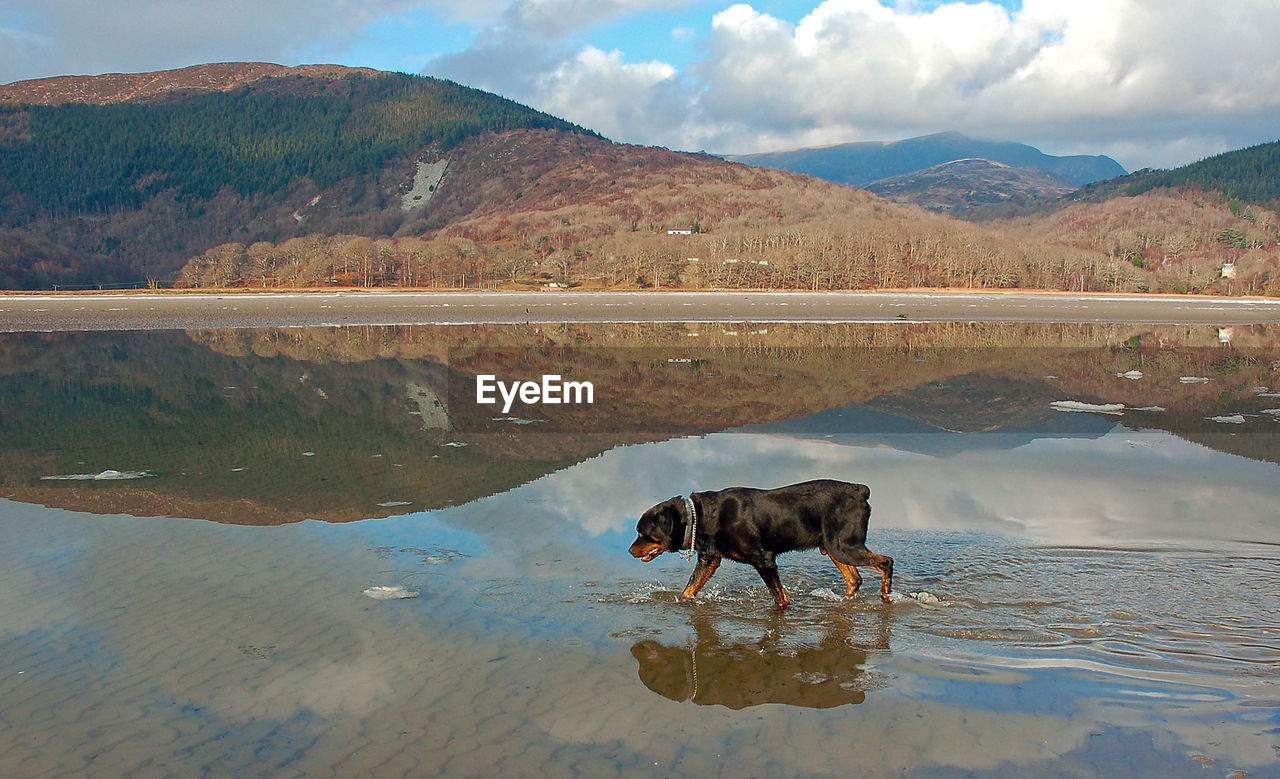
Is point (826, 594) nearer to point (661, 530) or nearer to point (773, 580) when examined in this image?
point (773, 580)

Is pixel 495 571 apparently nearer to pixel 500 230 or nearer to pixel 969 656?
pixel 969 656

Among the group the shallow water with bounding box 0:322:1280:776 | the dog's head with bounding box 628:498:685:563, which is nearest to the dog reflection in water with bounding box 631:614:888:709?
the shallow water with bounding box 0:322:1280:776

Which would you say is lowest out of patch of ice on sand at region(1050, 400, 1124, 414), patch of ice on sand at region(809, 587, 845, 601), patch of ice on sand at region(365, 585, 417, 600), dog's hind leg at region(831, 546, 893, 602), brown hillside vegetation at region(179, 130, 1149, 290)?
patch of ice on sand at region(809, 587, 845, 601)

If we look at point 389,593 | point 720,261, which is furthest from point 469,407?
point 720,261

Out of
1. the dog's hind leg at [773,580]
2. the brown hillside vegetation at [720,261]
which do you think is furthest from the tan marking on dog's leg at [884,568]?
the brown hillside vegetation at [720,261]

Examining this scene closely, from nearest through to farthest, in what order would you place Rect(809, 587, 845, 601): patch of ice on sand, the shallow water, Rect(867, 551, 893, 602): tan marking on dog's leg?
1. the shallow water
2. Rect(867, 551, 893, 602): tan marking on dog's leg
3. Rect(809, 587, 845, 601): patch of ice on sand

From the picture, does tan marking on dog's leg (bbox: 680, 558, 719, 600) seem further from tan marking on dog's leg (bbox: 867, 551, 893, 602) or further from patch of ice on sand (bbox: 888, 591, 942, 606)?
patch of ice on sand (bbox: 888, 591, 942, 606)
